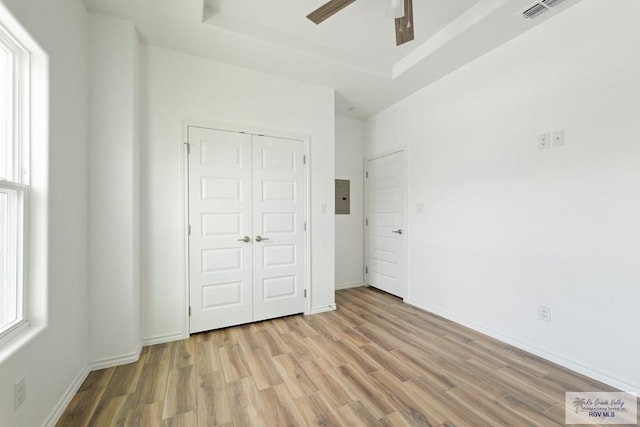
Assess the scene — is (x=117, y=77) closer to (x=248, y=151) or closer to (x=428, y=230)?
(x=248, y=151)

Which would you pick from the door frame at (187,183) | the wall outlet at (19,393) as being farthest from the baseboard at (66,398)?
the door frame at (187,183)

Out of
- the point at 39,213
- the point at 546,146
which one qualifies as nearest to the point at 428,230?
the point at 546,146

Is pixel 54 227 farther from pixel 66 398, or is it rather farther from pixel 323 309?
pixel 323 309

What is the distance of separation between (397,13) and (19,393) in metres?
3.03

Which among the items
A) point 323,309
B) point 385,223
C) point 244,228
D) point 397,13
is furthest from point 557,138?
point 244,228

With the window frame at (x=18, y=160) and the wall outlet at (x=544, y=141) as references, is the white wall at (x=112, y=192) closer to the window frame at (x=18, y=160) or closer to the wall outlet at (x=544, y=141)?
the window frame at (x=18, y=160)

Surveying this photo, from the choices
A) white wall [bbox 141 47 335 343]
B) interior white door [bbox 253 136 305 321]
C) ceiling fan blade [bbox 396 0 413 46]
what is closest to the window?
white wall [bbox 141 47 335 343]

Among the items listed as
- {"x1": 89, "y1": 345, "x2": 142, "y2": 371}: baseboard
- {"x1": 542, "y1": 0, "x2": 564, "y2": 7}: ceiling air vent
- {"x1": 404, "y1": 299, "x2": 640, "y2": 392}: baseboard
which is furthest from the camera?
{"x1": 89, "y1": 345, "x2": 142, "y2": 371}: baseboard

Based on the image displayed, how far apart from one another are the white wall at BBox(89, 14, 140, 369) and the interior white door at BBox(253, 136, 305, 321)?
3.77ft

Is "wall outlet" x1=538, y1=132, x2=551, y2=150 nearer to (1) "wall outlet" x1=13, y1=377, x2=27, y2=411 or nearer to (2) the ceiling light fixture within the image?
(2) the ceiling light fixture

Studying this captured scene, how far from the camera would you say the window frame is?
139 cm

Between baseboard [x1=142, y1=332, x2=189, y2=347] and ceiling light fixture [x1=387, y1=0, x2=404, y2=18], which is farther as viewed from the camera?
baseboard [x1=142, y1=332, x2=189, y2=347]

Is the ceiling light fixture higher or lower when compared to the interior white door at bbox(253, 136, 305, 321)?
higher

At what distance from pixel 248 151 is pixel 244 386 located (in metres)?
2.22
